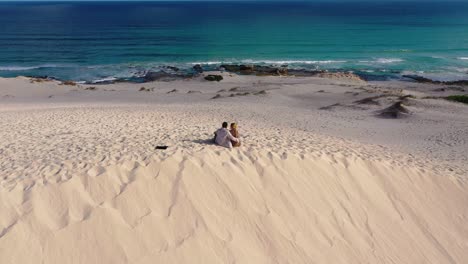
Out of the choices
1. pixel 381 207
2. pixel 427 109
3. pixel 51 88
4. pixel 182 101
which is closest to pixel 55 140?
pixel 381 207

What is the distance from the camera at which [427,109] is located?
69.1ft

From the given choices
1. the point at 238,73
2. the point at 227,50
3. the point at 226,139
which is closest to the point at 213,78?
the point at 238,73

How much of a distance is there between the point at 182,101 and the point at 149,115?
27.4ft

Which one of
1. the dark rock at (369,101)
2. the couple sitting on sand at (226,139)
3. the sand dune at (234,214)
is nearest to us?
the sand dune at (234,214)

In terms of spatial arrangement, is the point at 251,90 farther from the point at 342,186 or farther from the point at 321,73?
the point at 342,186

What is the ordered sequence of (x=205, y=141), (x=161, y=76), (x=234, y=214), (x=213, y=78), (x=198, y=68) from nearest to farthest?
(x=234, y=214) → (x=205, y=141) → (x=213, y=78) → (x=161, y=76) → (x=198, y=68)

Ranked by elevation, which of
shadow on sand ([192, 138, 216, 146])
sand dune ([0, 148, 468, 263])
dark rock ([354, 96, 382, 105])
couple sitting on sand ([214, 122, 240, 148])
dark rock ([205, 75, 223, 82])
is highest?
couple sitting on sand ([214, 122, 240, 148])

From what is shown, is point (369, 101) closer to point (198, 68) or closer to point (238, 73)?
point (238, 73)

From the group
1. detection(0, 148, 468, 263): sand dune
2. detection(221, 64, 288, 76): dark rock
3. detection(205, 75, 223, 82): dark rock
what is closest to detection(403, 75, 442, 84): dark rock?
detection(221, 64, 288, 76): dark rock

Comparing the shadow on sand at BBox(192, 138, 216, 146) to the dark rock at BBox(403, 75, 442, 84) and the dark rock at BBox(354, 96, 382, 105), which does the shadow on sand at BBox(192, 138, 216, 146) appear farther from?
the dark rock at BBox(403, 75, 442, 84)

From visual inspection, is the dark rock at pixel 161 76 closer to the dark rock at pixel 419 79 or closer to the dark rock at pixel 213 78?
the dark rock at pixel 213 78

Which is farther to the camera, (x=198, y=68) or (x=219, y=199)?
(x=198, y=68)

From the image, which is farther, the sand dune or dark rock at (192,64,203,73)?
dark rock at (192,64,203,73)

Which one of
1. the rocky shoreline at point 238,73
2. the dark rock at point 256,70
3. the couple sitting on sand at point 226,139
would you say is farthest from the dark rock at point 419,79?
the couple sitting on sand at point 226,139
